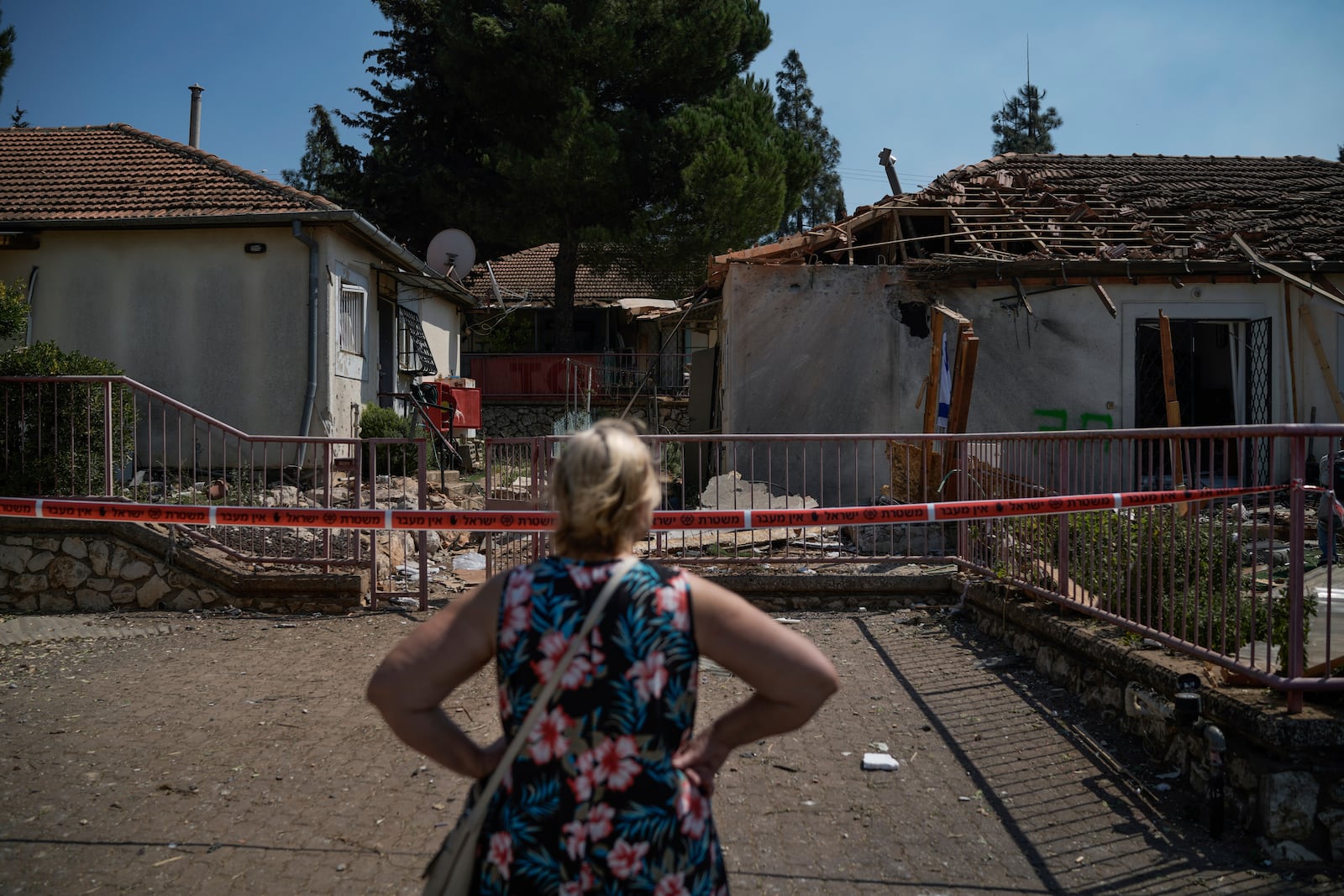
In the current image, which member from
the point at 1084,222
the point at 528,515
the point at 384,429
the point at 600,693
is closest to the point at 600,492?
the point at 600,693

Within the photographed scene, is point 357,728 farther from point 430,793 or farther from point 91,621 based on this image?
point 91,621

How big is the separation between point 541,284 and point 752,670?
32.3 metres

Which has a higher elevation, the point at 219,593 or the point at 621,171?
the point at 621,171

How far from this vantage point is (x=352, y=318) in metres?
16.2

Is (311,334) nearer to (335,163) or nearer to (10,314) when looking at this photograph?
(10,314)

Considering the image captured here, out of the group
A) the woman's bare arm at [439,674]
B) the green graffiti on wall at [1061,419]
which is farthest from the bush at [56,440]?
the green graffiti on wall at [1061,419]

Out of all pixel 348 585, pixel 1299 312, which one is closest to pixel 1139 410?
pixel 1299 312

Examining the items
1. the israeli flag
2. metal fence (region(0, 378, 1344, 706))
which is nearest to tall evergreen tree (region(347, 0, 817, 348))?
metal fence (region(0, 378, 1344, 706))

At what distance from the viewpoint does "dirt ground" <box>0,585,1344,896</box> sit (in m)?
3.80

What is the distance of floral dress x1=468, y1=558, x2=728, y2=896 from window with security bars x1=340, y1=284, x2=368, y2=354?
1441cm

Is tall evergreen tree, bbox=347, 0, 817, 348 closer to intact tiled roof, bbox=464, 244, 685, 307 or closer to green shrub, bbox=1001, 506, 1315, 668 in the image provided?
intact tiled roof, bbox=464, 244, 685, 307

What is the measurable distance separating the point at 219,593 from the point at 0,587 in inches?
80.8

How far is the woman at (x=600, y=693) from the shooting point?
202 centimetres

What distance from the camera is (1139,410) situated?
13672 millimetres
